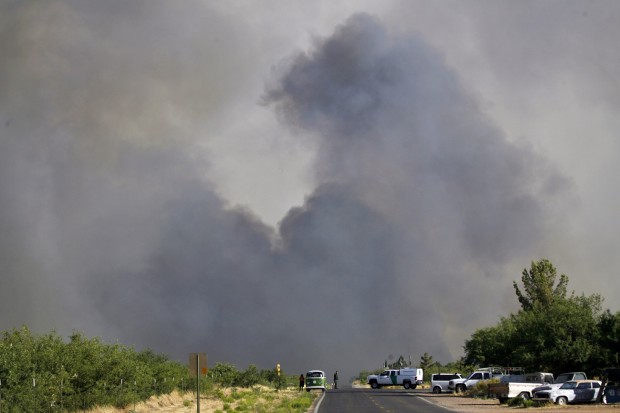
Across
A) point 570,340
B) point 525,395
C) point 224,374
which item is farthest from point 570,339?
point 224,374

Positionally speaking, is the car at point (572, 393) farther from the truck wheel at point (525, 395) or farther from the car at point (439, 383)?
the car at point (439, 383)

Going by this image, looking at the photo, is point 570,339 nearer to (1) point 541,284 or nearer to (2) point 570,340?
(2) point 570,340

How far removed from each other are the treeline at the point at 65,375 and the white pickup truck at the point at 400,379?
4113cm

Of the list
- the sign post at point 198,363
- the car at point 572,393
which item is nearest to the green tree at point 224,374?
the car at point 572,393

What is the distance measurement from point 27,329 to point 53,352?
1812mm

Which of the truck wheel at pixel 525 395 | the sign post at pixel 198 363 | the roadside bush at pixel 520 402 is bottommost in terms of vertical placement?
the roadside bush at pixel 520 402

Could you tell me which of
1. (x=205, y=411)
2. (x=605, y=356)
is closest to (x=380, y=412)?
(x=205, y=411)

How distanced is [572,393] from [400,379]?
4376cm

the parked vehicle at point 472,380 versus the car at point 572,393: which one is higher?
the parked vehicle at point 472,380

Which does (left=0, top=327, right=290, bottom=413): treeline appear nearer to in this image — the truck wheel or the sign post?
the sign post

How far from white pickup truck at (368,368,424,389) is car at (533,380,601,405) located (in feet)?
136

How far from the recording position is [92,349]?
157 feet

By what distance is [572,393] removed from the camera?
2147 inches

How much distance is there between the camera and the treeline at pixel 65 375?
1389 inches
